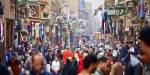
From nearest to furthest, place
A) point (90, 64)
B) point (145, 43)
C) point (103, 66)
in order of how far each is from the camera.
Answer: point (145, 43)
point (90, 64)
point (103, 66)

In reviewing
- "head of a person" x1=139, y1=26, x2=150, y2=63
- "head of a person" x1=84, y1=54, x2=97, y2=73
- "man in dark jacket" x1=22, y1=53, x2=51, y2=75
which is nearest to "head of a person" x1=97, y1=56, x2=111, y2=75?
"head of a person" x1=84, y1=54, x2=97, y2=73

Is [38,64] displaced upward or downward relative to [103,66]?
upward

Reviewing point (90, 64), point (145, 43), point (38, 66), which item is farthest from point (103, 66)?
point (145, 43)

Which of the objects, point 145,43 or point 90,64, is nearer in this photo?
point 145,43

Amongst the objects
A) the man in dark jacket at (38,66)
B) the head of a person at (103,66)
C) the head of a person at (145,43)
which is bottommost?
the head of a person at (103,66)

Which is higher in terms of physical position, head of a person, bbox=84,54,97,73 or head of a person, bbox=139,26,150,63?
head of a person, bbox=139,26,150,63

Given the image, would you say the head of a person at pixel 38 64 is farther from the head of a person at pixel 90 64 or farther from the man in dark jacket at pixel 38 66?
the head of a person at pixel 90 64

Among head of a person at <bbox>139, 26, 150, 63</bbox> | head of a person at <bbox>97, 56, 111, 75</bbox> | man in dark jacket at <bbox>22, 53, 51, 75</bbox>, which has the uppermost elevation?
head of a person at <bbox>139, 26, 150, 63</bbox>

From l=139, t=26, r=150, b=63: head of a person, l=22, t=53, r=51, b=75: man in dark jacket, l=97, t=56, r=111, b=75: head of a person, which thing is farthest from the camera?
l=97, t=56, r=111, b=75: head of a person

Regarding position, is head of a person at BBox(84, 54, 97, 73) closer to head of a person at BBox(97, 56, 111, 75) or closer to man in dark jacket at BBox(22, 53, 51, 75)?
man in dark jacket at BBox(22, 53, 51, 75)

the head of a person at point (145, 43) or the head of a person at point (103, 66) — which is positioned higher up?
the head of a person at point (145, 43)

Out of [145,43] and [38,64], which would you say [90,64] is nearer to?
[38,64]

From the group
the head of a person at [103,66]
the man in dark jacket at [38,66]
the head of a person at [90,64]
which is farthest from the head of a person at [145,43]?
the head of a person at [103,66]

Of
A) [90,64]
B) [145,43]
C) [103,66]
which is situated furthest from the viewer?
[103,66]
